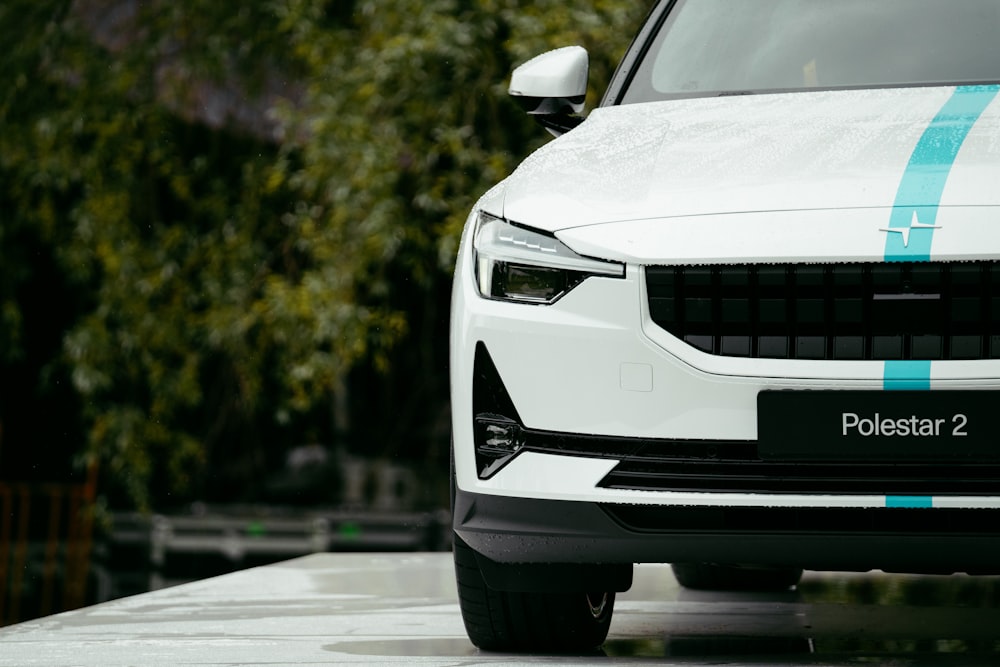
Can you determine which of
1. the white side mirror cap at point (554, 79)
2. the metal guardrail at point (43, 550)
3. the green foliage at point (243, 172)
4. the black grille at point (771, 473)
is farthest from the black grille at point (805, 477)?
the metal guardrail at point (43, 550)

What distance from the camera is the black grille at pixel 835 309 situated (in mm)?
3420

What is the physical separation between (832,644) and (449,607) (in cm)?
136

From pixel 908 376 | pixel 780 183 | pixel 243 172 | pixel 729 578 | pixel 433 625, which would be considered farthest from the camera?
pixel 243 172

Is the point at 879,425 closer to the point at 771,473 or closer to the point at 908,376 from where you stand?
the point at 908,376

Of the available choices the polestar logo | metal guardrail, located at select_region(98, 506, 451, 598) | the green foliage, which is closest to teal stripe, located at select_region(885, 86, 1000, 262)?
the polestar logo

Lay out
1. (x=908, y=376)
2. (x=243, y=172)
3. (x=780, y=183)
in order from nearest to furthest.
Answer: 1. (x=908, y=376)
2. (x=780, y=183)
3. (x=243, y=172)

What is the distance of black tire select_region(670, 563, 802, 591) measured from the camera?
20.6 ft

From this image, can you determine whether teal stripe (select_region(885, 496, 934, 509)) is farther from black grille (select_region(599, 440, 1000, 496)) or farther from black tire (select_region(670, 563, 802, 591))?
black tire (select_region(670, 563, 802, 591))

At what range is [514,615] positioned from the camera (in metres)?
4.24

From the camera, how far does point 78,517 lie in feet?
46.5

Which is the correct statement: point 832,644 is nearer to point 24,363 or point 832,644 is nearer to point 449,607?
point 449,607

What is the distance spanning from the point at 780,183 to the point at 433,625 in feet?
6.36

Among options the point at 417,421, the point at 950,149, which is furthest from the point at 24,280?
the point at 950,149

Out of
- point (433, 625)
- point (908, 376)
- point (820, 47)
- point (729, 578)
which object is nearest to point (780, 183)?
point (908, 376)
